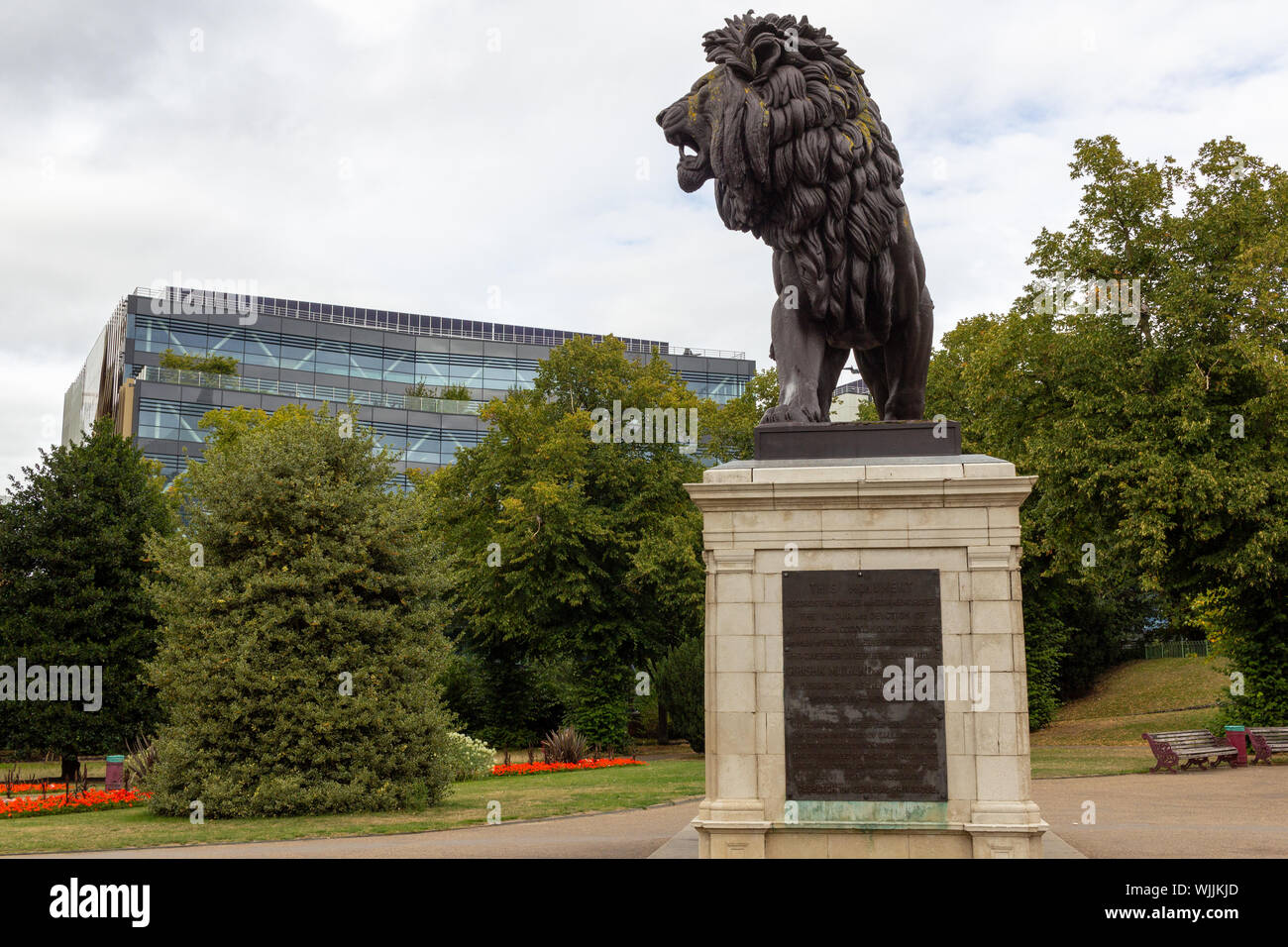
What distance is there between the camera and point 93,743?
25109mm

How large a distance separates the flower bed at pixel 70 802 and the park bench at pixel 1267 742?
20754 mm

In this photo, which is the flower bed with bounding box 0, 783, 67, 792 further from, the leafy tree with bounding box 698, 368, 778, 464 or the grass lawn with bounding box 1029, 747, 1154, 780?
the leafy tree with bounding box 698, 368, 778, 464

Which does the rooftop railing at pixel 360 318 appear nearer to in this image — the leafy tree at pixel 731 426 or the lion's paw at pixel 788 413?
the leafy tree at pixel 731 426

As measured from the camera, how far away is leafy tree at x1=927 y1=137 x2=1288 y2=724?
23.6 metres

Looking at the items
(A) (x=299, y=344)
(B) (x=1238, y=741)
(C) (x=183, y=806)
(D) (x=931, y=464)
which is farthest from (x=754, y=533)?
(A) (x=299, y=344)

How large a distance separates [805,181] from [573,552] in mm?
24450

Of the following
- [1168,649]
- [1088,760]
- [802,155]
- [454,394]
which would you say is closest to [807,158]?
[802,155]

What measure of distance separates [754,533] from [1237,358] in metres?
20.4

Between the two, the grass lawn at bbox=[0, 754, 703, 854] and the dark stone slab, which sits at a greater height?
the dark stone slab

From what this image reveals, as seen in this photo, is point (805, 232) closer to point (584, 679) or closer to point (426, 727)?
point (426, 727)

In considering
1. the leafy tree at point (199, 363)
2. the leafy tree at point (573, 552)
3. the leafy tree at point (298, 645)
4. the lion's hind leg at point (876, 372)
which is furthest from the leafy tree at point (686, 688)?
the leafy tree at point (199, 363)

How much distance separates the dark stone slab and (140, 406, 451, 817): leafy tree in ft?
31.8

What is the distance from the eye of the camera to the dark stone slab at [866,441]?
9000 mm

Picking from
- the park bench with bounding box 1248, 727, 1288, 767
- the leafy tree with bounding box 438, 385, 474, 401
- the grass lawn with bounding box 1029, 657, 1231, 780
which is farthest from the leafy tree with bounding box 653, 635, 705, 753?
the leafy tree with bounding box 438, 385, 474, 401
